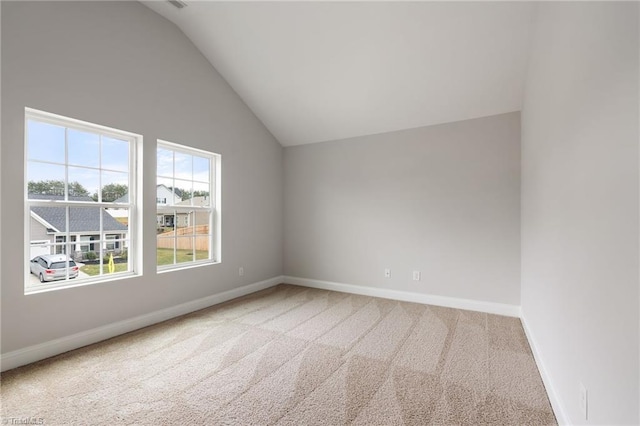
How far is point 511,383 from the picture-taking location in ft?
6.91

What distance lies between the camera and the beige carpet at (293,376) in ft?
5.81

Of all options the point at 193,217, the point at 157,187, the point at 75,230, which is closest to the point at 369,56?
the point at 157,187

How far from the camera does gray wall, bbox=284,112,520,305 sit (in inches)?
141

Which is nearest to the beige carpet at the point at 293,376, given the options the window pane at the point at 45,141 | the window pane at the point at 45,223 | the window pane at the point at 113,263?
the window pane at the point at 113,263

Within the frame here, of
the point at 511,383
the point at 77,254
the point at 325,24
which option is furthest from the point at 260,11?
the point at 511,383

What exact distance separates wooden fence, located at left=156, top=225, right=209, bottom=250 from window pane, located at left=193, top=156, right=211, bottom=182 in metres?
0.66

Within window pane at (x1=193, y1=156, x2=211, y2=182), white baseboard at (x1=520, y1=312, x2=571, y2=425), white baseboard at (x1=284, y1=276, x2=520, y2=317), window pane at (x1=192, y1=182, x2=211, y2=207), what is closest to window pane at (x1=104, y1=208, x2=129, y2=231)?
window pane at (x1=192, y1=182, x2=211, y2=207)

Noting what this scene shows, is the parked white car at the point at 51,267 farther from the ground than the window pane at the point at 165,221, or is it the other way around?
the window pane at the point at 165,221

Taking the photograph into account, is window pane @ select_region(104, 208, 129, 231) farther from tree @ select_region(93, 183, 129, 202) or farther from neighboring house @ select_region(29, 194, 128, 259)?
tree @ select_region(93, 183, 129, 202)

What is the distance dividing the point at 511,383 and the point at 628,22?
221 cm

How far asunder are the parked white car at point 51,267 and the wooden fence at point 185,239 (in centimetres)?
81

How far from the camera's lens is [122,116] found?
9.66ft

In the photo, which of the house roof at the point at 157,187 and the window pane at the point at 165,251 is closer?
the house roof at the point at 157,187

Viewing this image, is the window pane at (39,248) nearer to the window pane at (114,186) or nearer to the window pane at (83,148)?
the window pane at (114,186)
